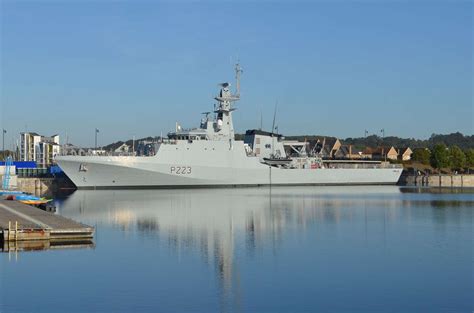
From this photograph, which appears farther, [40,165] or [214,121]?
[40,165]

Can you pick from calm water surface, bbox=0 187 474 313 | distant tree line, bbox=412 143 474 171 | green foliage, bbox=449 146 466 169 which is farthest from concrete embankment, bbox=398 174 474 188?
calm water surface, bbox=0 187 474 313

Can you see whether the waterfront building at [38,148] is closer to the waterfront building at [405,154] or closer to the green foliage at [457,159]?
the green foliage at [457,159]

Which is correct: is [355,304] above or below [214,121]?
below

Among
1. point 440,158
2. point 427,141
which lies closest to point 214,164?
point 440,158

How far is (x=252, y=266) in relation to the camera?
17797mm

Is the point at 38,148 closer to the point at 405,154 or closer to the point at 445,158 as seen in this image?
the point at 445,158

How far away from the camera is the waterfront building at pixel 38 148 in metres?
65.3

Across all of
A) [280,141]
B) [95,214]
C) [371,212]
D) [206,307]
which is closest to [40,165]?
[280,141]

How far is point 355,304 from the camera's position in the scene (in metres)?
13.6

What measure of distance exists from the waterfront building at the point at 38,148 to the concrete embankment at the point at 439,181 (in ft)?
130

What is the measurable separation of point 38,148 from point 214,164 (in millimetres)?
23703

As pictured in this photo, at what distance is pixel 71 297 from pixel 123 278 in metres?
2.11

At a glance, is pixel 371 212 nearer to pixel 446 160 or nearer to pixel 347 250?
pixel 347 250

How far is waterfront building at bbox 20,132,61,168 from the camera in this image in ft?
214
